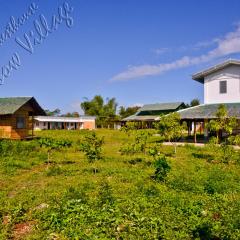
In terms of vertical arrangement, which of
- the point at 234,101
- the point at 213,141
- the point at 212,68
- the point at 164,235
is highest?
the point at 212,68

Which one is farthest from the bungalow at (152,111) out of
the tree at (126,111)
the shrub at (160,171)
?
the shrub at (160,171)

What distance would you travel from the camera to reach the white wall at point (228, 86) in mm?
30625

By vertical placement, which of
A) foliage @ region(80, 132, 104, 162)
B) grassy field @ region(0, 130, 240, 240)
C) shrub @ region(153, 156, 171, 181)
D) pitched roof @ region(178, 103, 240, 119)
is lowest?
grassy field @ region(0, 130, 240, 240)

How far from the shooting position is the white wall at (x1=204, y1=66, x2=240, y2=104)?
30.6 metres

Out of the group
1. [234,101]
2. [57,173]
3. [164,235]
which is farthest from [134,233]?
[234,101]

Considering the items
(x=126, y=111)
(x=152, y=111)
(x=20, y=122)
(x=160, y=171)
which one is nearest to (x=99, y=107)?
(x=126, y=111)

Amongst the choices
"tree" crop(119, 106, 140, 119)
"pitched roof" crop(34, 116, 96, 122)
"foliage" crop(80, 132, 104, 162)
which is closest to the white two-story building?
"foliage" crop(80, 132, 104, 162)

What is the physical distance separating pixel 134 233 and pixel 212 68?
88.7 feet

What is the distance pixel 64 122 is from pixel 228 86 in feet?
155

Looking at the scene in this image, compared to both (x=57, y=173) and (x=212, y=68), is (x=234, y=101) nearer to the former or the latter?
(x=212, y=68)

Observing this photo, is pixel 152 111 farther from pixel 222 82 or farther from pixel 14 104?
pixel 14 104

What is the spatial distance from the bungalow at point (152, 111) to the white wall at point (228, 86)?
26657 millimetres

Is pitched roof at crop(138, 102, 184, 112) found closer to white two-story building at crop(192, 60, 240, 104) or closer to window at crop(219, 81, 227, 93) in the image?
white two-story building at crop(192, 60, 240, 104)

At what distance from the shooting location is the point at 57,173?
14.9 m
